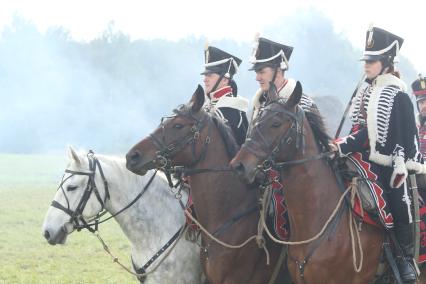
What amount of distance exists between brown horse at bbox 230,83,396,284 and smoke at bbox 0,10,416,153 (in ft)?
96.7

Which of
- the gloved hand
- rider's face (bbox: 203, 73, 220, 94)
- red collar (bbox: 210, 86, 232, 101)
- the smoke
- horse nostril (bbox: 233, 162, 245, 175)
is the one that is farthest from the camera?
the smoke

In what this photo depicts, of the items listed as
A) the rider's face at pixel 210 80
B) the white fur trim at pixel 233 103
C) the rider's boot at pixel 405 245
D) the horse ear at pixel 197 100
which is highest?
the rider's face at pixel 210 80

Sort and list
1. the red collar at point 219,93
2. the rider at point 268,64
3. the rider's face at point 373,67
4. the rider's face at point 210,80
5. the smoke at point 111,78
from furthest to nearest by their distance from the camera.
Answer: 1. the smoke at point 111,78
2. the rider's face at point 210,80
3. the red collar at point 219,93
4. the rider at point 268,64
5. the rider's face at point 373,67

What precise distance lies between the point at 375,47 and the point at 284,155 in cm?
139

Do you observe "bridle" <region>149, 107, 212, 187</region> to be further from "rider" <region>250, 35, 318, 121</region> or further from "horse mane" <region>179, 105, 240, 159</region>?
"rider" <region>250, 35, 318, 121</region>

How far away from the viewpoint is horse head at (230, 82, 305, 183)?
5043mm

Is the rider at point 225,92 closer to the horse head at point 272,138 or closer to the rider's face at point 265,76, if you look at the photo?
the rider's face at point 265,76

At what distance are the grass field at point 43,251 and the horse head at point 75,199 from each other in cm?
429

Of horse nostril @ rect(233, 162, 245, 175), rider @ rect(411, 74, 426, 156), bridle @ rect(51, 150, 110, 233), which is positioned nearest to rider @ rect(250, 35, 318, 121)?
horse nostril @ rect(233, 162, 245, 175)

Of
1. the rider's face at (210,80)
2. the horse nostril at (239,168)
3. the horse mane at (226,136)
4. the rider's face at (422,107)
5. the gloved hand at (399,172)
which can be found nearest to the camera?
the horse nostril at (239,168)

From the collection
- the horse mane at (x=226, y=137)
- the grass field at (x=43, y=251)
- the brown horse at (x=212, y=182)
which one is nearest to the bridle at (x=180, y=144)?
the brown horse at (x=212, y=182)

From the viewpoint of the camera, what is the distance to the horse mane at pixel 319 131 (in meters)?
5.54

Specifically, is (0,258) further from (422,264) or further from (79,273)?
(422,264)

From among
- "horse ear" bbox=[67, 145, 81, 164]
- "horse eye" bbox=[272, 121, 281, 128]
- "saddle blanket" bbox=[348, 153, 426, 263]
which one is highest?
"horse ear" bbox=[67, 145, 81, 164]
